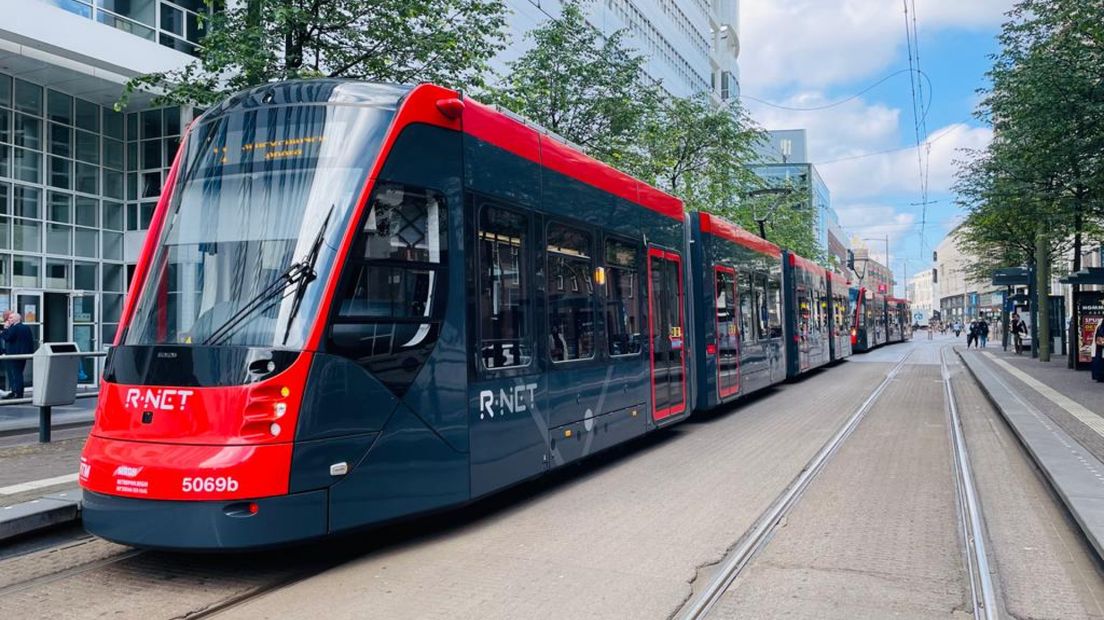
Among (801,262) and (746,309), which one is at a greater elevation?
(801,262)

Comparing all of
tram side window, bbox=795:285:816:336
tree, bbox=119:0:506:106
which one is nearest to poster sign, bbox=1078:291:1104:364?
tram side window, bbox=795:285:816:336

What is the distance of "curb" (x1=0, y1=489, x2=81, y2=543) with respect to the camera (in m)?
6.21

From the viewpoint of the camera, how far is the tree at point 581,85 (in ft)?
63.1

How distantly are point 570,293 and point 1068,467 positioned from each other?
542 centimetres

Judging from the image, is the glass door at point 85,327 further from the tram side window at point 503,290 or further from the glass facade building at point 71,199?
the tram side window at point 503,290

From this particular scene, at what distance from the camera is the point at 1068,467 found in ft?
29.0

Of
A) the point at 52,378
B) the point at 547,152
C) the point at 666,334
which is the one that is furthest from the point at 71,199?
the point at 547,152

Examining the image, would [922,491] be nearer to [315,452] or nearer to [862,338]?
[315,452]

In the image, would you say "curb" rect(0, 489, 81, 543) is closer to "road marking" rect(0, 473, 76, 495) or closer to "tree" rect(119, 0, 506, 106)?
"road marking" rect(0, 473, 76, 495)

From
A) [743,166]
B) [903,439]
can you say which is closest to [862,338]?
[743,166]

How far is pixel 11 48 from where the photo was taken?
17.6m

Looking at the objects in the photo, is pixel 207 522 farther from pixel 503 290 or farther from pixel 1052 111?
pixel 1052 111

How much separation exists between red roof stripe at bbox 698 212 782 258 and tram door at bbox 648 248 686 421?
5.74 ft

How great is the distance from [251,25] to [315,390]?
8691 mm
